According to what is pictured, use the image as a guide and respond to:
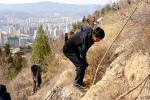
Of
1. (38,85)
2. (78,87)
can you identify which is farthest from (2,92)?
(38,85)

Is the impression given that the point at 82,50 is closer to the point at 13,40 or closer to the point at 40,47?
the point at 40,47

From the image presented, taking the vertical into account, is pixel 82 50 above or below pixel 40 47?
above

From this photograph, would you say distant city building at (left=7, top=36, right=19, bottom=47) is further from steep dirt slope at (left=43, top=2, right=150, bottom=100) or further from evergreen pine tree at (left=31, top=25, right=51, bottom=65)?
steep dirt slope at (left=43, top=2, right=150, bottom=100)

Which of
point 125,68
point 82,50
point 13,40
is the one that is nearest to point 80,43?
point 82,50

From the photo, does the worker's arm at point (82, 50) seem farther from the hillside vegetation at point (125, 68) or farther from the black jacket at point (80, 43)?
the hillside vegetation at point (125, 68)

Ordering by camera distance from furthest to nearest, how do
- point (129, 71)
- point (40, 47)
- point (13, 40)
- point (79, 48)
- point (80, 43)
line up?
point (13, 40), point (40, 47), point (79, 48), point (80, 43), point (129, 71)

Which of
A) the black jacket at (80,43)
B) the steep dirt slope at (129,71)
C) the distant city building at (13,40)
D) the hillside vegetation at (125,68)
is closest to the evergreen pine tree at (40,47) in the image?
the hillside vegetation at (125,68)

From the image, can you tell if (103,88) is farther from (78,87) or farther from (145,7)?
(145,7)

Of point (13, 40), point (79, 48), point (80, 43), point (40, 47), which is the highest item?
point (80, 43)

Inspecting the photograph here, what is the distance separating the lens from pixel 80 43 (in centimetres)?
488

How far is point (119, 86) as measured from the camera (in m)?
4.42

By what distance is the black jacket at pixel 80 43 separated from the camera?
4.68 meters

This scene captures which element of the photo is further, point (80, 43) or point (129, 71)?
point (80, 43)

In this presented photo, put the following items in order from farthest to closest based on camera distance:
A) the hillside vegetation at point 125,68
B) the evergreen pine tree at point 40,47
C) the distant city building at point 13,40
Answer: the distant city building at point 13,40, the evergreen pine tree at point 40,47, the hillside vegetation at point 125,68
